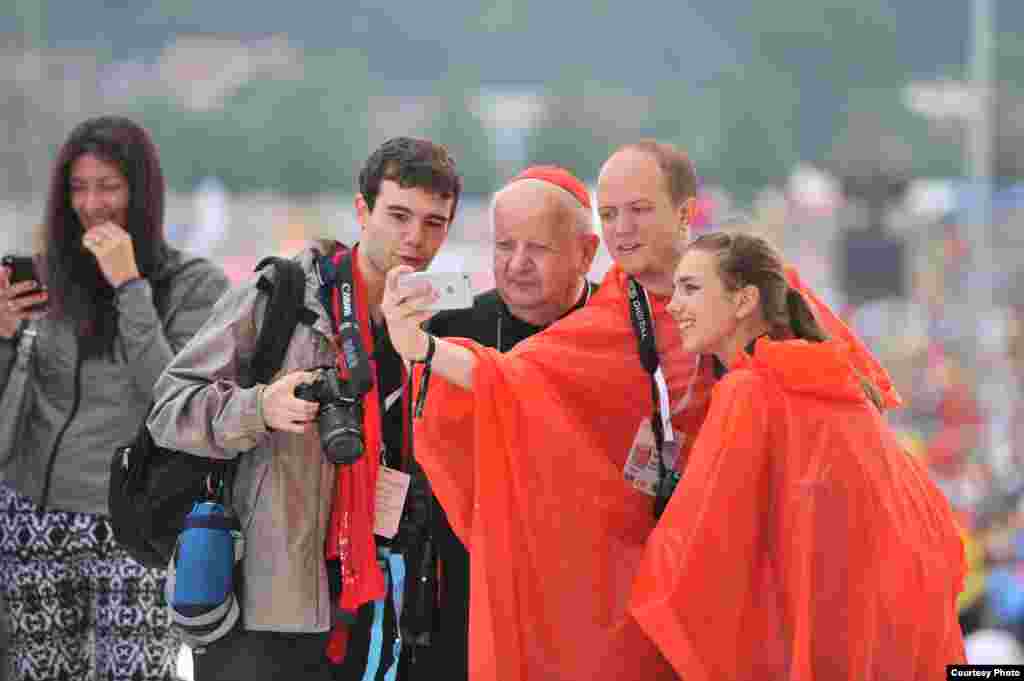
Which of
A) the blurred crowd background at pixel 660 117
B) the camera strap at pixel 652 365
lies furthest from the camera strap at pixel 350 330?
the blurred crowd background at pixel 660 117

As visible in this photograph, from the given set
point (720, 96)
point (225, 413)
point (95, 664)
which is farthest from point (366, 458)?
point (720, 96)

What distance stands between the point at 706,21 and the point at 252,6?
4148 mm

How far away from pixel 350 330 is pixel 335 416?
0.63ft

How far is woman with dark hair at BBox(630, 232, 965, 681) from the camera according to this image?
231 cm

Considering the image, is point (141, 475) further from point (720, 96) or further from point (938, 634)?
point (720, 96)

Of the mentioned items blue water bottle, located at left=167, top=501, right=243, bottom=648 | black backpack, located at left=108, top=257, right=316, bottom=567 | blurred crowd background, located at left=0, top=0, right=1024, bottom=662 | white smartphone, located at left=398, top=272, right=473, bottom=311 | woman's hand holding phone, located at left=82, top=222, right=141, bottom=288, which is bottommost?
blue water bottle, located at left=167, top=501, right=243, bottom=648

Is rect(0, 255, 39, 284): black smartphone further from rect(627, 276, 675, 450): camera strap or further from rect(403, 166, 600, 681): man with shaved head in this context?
rect(627, 276, 675, 450): camera strap

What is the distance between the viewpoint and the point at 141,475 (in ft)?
8.46

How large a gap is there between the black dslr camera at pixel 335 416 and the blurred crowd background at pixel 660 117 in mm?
8512

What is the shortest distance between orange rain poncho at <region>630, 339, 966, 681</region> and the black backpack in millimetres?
780

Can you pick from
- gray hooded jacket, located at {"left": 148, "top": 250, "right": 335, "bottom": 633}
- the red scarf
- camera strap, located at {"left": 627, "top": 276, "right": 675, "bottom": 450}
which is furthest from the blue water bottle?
camera strap, located at {"left": 627, "top": 276, "right": 675, "bottom": 450}

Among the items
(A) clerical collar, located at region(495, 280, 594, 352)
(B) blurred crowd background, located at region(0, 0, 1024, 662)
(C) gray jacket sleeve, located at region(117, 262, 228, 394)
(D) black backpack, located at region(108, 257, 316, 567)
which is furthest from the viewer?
(B) blurred crowd background, located at region(0, 0, 1024, 662)

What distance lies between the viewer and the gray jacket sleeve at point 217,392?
7.97ft

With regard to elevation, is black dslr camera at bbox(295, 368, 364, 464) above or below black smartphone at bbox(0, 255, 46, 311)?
below
